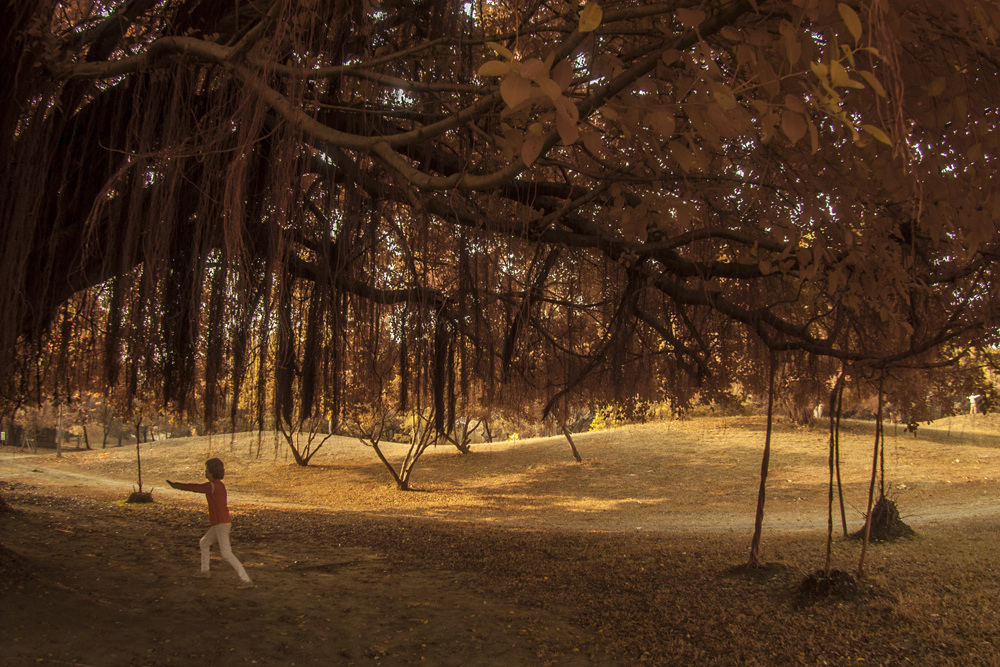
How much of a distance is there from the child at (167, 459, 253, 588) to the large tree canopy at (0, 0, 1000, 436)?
21.0 inches

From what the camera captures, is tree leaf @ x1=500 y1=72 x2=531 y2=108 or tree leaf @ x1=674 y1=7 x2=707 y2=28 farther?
tree leaf @ x1=674 y1=7 x2=707 y2=28

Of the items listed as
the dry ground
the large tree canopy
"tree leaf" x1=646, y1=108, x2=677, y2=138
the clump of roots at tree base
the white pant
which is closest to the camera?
"tree leaf" x1=646, y1=108, x2=677, y2=138

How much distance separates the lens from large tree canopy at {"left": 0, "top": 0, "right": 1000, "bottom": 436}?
7.00 feet

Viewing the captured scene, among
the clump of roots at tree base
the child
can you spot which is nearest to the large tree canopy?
the child

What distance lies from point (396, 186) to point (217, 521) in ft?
7.94

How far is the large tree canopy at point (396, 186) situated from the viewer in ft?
7.00

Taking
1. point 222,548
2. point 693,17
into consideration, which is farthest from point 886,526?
point 693,17

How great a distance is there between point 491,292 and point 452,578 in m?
2.19

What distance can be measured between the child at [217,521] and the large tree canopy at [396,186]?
1.75 feet

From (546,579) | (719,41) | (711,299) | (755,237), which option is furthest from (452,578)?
(719,41)

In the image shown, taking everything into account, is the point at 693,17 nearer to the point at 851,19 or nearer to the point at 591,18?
→ the point at 591,18

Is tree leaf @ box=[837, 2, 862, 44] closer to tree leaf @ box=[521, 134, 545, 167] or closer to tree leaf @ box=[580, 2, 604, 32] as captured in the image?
tree leaf @ box=[580, 2, 604, 32]

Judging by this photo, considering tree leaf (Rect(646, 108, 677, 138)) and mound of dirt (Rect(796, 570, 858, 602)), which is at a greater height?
tree leaf (Rect(646, 108, 677, 138))

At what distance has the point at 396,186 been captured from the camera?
295 cm
